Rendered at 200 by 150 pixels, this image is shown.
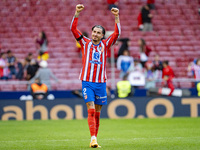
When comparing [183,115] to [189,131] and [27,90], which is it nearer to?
[189,131]

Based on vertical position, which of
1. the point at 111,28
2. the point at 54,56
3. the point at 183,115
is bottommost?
the point at 183,115

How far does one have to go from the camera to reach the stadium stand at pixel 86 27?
2022 centimetres

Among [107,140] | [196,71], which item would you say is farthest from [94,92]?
[196,71]

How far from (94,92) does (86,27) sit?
1461 cm

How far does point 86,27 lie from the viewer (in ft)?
71.4

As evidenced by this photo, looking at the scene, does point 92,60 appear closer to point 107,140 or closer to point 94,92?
point 94,92

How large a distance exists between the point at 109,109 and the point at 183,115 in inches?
103

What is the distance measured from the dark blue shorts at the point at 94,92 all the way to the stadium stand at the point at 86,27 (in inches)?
446

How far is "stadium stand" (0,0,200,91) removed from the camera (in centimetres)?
2022

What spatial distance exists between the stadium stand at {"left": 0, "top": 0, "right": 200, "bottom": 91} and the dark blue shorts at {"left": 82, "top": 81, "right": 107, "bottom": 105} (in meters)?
11.3

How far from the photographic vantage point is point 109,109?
47.7 feet

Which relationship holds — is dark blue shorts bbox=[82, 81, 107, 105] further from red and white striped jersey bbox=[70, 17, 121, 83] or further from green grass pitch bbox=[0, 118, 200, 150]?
green grass pitch bbox=[0, 118, 200, 150]

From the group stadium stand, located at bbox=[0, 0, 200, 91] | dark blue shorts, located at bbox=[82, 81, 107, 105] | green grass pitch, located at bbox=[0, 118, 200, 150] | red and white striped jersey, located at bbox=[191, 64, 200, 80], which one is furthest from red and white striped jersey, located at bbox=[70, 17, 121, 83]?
stadium stand, located at bbox=[0, 0, 200, 91]

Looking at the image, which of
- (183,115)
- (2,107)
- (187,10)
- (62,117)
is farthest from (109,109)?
(187,10)
